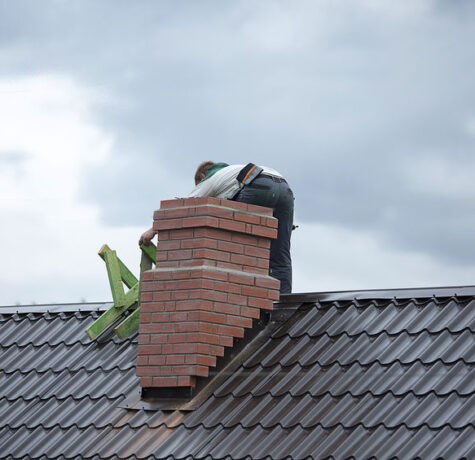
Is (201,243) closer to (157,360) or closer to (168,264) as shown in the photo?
(168,264)

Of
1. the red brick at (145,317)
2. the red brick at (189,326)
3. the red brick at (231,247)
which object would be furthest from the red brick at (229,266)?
the red brick at (145,317)

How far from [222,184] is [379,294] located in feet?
6.17

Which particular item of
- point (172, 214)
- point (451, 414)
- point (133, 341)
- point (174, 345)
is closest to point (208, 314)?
point (174, 345)

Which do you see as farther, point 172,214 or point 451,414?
point 172,214

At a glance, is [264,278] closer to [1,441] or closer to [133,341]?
[133,341]

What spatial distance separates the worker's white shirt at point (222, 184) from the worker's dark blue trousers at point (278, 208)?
99mm

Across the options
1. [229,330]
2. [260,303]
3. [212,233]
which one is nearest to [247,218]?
[212,233]

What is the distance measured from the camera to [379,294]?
846 cm

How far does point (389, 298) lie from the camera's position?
27.3ft

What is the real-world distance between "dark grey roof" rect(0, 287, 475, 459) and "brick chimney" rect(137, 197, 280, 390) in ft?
0.96

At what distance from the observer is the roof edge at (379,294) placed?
8.02 metres

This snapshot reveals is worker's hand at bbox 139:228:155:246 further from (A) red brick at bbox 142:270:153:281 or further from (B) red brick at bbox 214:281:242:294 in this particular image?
(B) red brick at bbox 214:281:242:294

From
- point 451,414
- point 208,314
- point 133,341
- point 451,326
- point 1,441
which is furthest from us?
point 133,341

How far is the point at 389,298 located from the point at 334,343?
65cm
